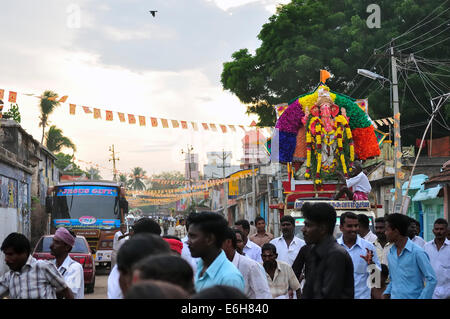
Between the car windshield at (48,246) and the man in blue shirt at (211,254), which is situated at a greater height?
the man in blue shirt at (211,254)

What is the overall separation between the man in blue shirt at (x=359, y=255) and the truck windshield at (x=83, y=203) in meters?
18.7

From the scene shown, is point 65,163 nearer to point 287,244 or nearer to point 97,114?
point 97,114

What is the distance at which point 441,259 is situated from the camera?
8.86 metres

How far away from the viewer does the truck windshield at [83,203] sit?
2531 cm

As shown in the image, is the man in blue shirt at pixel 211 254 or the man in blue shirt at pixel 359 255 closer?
the man in blue shirt at pixel 211 254

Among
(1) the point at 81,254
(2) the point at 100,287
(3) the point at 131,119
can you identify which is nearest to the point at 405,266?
(1) the point at 81,254

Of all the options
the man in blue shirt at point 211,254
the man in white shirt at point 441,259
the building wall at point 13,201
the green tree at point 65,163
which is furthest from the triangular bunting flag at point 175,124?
the green tree at point 65,163

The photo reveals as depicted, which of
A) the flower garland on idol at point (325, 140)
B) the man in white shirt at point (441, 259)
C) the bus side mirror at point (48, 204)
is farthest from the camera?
the bus side mirror at point (48, 204)

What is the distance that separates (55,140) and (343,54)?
30552 millimetres

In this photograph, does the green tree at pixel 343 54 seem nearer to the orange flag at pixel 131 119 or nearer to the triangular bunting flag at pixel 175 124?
the triangular bunting flag at pixel 175 124

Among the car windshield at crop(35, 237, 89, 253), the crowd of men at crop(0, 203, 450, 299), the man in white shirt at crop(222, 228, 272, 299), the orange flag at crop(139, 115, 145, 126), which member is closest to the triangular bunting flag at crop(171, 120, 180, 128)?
the orange flag at crop(139, 115, 145, 126)
